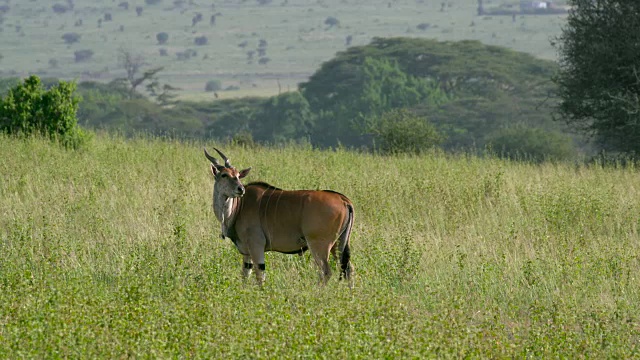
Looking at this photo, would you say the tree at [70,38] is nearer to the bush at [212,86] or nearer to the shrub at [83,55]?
the shrub at [83,55]

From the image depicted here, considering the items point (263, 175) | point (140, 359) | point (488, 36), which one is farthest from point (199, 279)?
point (488, 36)

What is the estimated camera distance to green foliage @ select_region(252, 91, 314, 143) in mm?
58219

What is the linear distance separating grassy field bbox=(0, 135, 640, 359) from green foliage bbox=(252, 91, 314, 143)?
44.4 m

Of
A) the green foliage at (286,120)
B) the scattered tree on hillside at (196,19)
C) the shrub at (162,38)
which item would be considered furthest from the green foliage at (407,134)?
the scattered tree on hillside at (196,19)

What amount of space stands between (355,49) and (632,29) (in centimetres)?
4506

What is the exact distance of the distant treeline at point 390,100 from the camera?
5484 centimetres

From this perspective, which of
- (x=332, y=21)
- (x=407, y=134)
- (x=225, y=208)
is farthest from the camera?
(x=332, y=21)

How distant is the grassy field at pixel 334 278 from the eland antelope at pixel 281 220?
0.25 meters

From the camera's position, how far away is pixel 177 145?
1603 centimetres

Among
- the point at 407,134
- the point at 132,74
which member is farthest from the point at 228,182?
the point at 132,74

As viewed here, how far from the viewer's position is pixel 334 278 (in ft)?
25.1

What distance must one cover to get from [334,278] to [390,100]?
54478mm

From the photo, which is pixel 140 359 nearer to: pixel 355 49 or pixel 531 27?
pixel 355 49

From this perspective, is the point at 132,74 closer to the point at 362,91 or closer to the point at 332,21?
the point at 362,91
